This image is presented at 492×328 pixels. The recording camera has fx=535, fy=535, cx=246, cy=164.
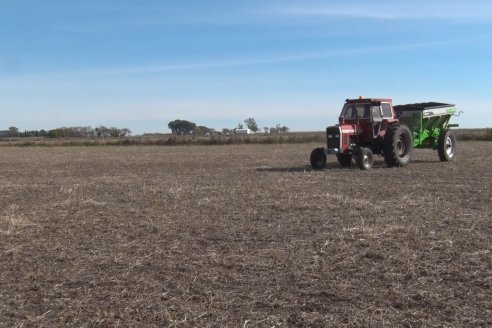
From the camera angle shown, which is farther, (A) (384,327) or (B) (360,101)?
(B) (360,101)

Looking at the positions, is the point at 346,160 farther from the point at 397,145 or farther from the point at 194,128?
the point at 194,128

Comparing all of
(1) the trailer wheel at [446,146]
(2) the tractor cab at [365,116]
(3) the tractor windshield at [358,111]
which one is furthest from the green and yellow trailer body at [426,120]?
(3) the tractor windshield at [358,111]

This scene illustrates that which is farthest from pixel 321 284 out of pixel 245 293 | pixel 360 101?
pixel 360 101

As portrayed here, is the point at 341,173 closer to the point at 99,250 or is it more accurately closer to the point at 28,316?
the point at 99,250

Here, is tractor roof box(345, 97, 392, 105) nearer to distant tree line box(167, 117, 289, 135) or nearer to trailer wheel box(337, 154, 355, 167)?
trailer wheel box(337, 154, 355, 167)

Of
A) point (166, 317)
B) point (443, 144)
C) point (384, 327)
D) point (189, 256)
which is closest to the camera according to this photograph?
point (384, 327)

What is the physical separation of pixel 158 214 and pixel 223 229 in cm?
180

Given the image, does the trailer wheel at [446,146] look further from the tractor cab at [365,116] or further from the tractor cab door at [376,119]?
the tractor cab door at [376,119]

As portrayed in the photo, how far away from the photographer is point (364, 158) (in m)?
16.3

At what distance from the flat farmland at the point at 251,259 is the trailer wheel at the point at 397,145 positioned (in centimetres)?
543

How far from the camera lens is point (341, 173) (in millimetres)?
15750

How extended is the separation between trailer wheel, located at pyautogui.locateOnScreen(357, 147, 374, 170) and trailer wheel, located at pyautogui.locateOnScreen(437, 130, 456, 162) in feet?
13.5

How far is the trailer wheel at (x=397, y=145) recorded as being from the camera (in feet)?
54.5

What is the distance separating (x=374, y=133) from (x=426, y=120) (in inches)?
114
